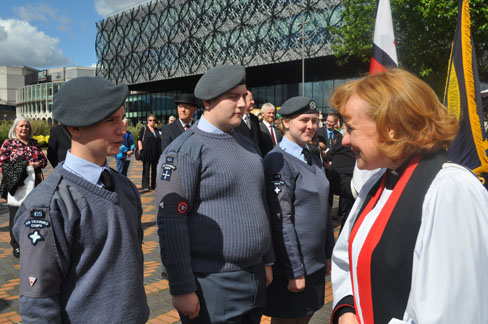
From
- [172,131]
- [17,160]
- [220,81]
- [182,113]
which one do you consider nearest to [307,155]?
[220,81]

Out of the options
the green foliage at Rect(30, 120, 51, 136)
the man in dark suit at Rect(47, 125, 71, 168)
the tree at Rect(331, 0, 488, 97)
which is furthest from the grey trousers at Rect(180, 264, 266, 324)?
the green foliage at Rect(30, 120, 51, 136)

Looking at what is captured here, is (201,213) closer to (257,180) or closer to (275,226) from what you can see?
(257,180)

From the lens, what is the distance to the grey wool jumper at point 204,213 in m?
2.12

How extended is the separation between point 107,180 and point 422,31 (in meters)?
18.7

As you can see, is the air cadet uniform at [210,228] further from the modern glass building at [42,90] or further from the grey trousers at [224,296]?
the modern glass building at [42,90]

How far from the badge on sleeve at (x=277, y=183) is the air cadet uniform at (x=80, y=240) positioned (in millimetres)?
1114

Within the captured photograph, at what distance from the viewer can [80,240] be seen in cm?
166

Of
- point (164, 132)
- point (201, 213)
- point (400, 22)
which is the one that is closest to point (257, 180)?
point (201, 213)

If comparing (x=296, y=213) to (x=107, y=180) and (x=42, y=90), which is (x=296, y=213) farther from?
(x=42, y=90)

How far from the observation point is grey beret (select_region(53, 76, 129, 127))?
1.72 m

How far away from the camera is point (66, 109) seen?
68.5 inches

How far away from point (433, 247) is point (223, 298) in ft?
4.10

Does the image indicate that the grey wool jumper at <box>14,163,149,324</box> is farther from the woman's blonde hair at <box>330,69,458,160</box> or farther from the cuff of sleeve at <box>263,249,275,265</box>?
the woman's blonde hair at <box>330,69,458,160</box>

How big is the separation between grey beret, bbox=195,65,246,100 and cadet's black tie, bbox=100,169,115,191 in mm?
789
